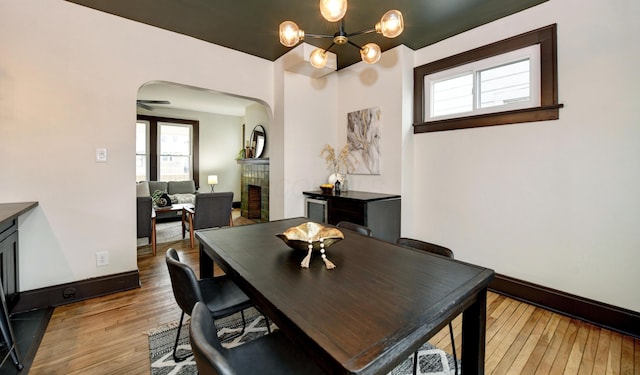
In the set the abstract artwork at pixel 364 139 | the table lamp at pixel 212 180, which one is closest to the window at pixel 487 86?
the abstract artwork at pixel 364 139

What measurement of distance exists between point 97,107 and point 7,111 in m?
0.57

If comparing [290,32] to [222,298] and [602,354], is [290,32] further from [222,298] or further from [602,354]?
[602,354]

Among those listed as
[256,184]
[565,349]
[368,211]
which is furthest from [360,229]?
[256,184]

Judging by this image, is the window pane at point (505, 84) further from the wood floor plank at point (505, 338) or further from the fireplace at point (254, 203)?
the fireplace at point (254, 203)

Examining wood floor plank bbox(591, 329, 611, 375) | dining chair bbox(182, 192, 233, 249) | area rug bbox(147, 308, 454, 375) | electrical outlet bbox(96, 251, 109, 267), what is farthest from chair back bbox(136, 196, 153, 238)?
wood floor plank bbox(591, 329, 611, 375)

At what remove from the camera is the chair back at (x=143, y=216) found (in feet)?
11.5

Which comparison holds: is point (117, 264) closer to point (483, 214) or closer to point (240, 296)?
point (240, 296)

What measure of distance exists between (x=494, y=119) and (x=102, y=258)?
12.9ft

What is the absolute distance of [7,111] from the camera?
7.18ft

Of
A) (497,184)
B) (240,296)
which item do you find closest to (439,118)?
(497,184)

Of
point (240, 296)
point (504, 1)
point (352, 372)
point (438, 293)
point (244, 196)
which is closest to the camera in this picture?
point (352, 372)

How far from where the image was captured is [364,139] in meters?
3.69

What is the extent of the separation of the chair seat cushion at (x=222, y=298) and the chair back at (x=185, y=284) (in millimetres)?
169

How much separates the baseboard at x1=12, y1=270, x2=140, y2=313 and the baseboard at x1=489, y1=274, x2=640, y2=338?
11.8ft
